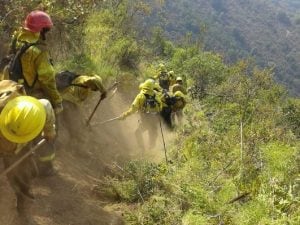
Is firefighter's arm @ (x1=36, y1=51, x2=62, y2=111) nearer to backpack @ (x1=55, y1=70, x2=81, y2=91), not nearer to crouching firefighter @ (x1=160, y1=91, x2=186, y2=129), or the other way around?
backpack @ (x1=55, y1=70, x2=81, y2=91)

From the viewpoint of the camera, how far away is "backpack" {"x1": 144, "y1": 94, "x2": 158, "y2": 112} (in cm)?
1032

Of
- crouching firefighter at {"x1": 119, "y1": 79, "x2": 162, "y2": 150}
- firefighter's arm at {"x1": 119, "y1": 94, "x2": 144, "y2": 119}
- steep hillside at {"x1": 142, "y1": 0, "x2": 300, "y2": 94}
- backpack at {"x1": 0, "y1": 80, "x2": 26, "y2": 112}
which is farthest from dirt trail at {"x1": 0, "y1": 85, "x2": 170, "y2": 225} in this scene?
steep hillside at {"x1": 142, "y1": 0, "x2": 300, "y2": 94}

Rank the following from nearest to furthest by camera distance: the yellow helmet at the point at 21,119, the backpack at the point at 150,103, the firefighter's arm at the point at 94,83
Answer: the yellow helmet at the point at 21,119 < the firefighter's arm at the point at 94,83 < the backpack at the point at 150,103

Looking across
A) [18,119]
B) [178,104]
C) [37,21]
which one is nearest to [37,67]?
[37,21]

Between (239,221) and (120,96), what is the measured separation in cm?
826

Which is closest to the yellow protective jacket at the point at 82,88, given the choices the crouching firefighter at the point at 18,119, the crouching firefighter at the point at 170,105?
the crouching firefighter at the point at 18,119

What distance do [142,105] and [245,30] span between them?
16570cm

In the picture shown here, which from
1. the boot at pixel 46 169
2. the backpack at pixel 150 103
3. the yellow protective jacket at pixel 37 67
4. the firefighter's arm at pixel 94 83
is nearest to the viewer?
the yellow protective jacket at pixel 37 67

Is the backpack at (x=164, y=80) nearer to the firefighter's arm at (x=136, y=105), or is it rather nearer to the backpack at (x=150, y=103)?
the backpack at (x=150, y=103)

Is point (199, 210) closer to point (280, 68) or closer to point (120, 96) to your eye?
point (120, 96)

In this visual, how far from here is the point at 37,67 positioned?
5926mm

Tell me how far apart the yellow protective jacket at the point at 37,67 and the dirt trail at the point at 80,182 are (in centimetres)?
128

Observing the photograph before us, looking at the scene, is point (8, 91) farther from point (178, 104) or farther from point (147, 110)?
point (178, 104)

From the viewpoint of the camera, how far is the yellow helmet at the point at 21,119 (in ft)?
13.1
